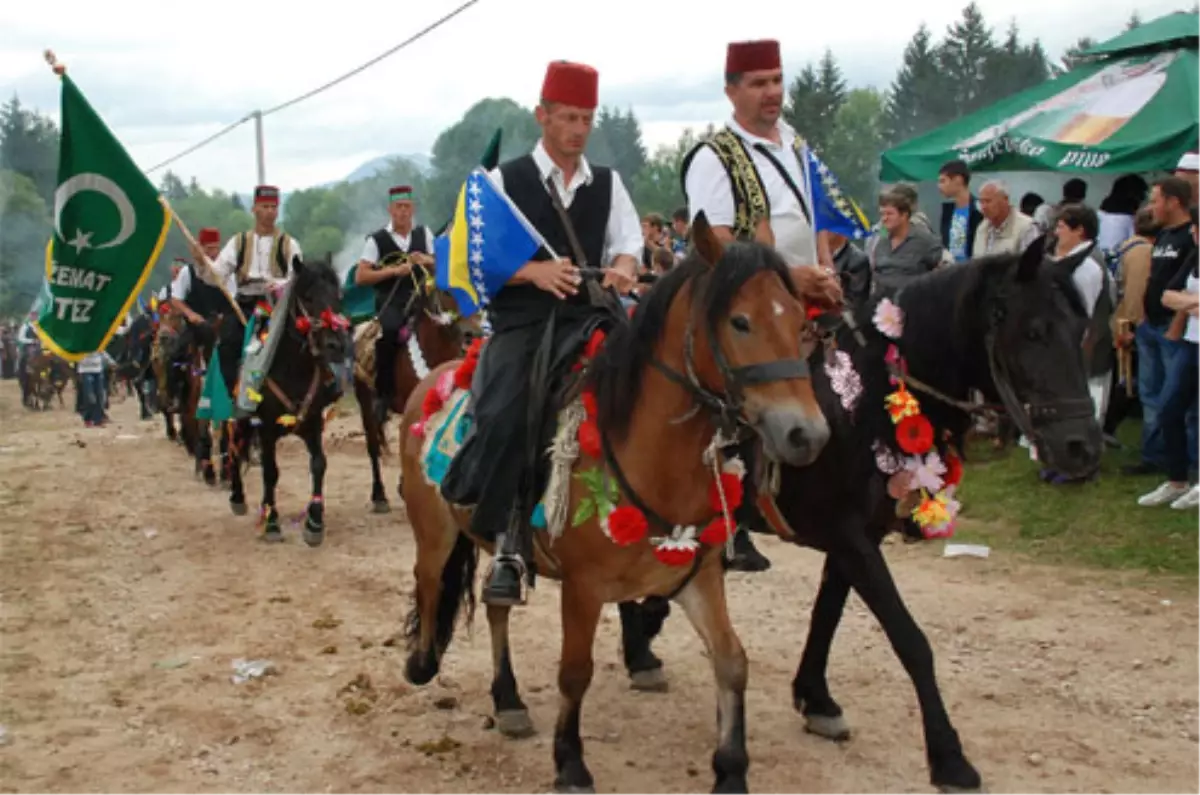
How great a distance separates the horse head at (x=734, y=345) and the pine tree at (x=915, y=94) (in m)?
71.7

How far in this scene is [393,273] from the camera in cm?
1154

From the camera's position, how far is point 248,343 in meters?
11.4

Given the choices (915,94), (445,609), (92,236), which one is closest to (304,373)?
(92,236)

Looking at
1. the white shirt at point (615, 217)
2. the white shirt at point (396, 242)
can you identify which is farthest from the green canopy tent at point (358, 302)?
the white shirt at point (615, 217)

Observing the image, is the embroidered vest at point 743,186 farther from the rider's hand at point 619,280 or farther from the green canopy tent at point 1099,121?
the green canopy tent at point 1099,121

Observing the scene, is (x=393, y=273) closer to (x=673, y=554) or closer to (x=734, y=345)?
(x=673, y=554)

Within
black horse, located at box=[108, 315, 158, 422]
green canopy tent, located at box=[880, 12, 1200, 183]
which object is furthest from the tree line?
green canopy tent, located at box=[880, 12, 1200, 183]

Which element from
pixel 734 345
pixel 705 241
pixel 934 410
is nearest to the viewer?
pixel 734 345

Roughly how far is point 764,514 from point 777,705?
1280 mm

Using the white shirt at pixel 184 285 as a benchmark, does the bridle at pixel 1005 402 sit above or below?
below

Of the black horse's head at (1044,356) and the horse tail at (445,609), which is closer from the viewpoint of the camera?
the black horse's head at (1044,356)

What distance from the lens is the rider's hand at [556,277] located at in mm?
4914

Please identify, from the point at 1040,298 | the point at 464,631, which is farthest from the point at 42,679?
the point at 1040,298

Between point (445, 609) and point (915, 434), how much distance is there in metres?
2.59
